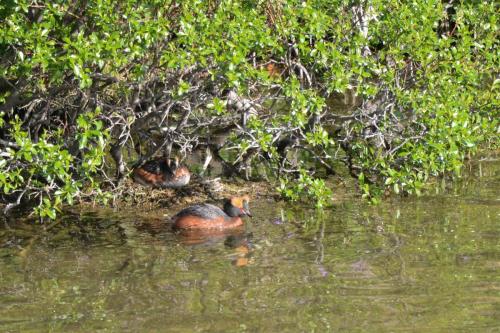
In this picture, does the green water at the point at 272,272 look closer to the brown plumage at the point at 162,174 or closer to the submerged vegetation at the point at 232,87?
the submerged vegetation at the point at 232,87

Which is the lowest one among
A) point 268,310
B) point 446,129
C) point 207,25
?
point 268,310

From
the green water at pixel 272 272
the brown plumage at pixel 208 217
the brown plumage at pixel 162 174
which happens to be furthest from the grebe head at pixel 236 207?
the brown plumage at pixel 162 174

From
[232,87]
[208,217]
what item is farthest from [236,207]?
[232,87]

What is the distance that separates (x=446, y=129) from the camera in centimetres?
1029

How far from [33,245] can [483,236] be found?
4.41m

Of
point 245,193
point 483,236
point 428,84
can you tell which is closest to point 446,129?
point 428,84

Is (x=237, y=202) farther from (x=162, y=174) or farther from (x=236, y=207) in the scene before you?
(x=162, y=174)

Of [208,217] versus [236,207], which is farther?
[236,207]

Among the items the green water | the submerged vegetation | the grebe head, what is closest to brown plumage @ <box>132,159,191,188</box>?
the submerged vegetation

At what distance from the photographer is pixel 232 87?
10234 mm

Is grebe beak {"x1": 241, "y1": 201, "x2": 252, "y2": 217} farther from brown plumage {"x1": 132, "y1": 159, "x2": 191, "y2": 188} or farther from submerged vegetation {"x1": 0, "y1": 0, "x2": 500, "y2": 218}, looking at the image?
brown plumage {"x1": 132, "y1": 159, "x2": 191, "y2": 188}

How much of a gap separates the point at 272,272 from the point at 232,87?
2690 millimetres

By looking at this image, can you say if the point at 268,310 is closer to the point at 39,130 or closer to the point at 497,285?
the point at 497,285

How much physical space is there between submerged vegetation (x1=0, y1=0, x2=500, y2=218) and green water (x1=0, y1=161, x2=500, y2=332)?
0.43 metres
